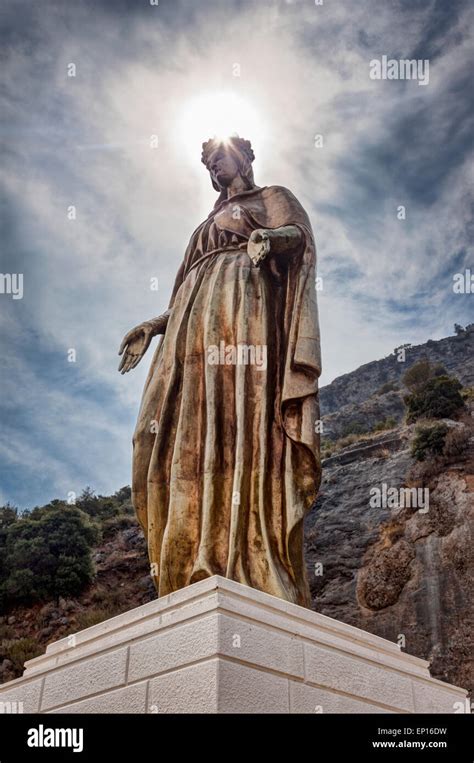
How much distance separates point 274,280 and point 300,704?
10.7ft

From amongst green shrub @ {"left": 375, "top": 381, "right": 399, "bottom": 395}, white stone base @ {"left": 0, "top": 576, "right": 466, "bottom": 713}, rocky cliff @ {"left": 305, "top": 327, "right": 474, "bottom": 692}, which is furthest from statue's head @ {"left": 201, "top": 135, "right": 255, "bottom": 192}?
green shrub @ {"left": 375, "top": 381, "right": 399, "bottom": 395}

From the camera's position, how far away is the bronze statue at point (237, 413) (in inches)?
191

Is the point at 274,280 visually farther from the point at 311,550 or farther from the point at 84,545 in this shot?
the point at 84,545

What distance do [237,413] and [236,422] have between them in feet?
0.23

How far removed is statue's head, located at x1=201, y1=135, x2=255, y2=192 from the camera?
21.5 ft

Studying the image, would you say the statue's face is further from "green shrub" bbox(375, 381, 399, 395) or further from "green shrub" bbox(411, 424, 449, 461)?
"green shrub" bbox(375, 381, 399, 395)

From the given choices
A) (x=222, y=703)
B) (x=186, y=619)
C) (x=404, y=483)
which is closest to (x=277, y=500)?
(x=186, y=619)

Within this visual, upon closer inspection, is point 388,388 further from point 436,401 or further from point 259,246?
point 259,246

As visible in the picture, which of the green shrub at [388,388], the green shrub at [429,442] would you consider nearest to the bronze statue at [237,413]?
the green shrub at [429,442]

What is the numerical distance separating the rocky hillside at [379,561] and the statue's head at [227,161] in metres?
11.3

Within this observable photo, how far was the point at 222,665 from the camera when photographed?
323cm

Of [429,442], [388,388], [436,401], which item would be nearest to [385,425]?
[436,401]

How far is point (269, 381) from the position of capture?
5379 mm

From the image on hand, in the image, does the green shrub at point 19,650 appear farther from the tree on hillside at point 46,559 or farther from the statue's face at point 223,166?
the statue's face at point 223,166
